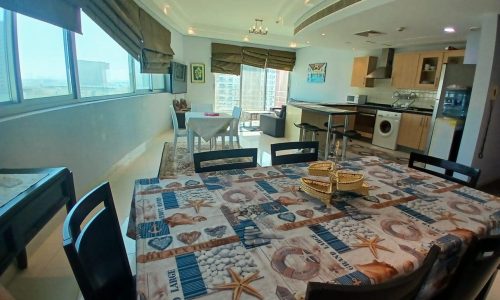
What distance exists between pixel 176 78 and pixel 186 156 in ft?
9.35

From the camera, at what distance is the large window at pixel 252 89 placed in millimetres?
7984

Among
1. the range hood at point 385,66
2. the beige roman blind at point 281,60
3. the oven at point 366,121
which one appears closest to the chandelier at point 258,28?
the beige roman blind at point 281,60

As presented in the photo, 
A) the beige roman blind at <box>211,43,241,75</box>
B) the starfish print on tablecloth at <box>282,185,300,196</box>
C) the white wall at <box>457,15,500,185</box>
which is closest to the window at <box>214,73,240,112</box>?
the beige roman blind at <box>211,43,241,75</box>

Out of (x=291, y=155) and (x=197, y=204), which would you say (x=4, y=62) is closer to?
(x=197, y=204)

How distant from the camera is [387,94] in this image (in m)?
6.11

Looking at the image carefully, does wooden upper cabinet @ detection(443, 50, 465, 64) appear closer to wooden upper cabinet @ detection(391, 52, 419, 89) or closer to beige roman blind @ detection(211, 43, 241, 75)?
wooden upper cabinet @ detection(391, 52, 419, 89)

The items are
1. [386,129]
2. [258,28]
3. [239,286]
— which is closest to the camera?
[239,286]

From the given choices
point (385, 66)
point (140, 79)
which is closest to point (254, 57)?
point (385, 66)

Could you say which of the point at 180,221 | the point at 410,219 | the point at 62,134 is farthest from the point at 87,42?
the point at 410,219

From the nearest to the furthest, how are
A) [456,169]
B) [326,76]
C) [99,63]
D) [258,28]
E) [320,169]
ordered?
A: [320,169]
[456,169]
[99,63]
[258,28]
[326,76]

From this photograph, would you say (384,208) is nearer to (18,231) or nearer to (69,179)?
(18,231)

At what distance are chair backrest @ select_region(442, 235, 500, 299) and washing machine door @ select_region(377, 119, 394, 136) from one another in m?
5.08

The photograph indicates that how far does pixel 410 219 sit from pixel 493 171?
153 inches

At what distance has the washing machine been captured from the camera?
537 centimetres
